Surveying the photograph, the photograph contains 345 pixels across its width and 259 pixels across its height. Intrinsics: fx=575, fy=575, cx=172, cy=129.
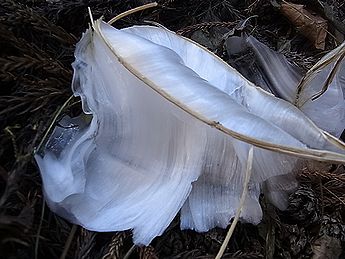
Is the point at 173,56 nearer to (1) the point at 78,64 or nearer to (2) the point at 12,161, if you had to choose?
(1) the point at 78,64

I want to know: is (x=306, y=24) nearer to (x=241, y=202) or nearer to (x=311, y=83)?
(x=311, y=83)

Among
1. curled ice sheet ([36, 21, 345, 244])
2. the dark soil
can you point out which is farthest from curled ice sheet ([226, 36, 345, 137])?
curled ice sheet ([36, 21, 345, 244])

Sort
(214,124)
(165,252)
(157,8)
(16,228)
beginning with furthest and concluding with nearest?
1. (157,8)
2. (165,252)
3. (214,124)
4. (16,228)

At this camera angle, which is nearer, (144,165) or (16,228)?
(16,228)

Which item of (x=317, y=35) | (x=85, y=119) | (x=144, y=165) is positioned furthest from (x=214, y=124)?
(x=317, y=35)

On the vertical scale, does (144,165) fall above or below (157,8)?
below

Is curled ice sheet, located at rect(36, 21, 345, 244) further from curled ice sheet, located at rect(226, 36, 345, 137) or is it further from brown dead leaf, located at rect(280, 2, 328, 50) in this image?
brown dead leaf, located at rect(280, 2, 328, 50)

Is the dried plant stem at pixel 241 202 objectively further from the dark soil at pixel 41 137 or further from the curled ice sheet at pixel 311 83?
the curled ice sheet at pixel 311 83
